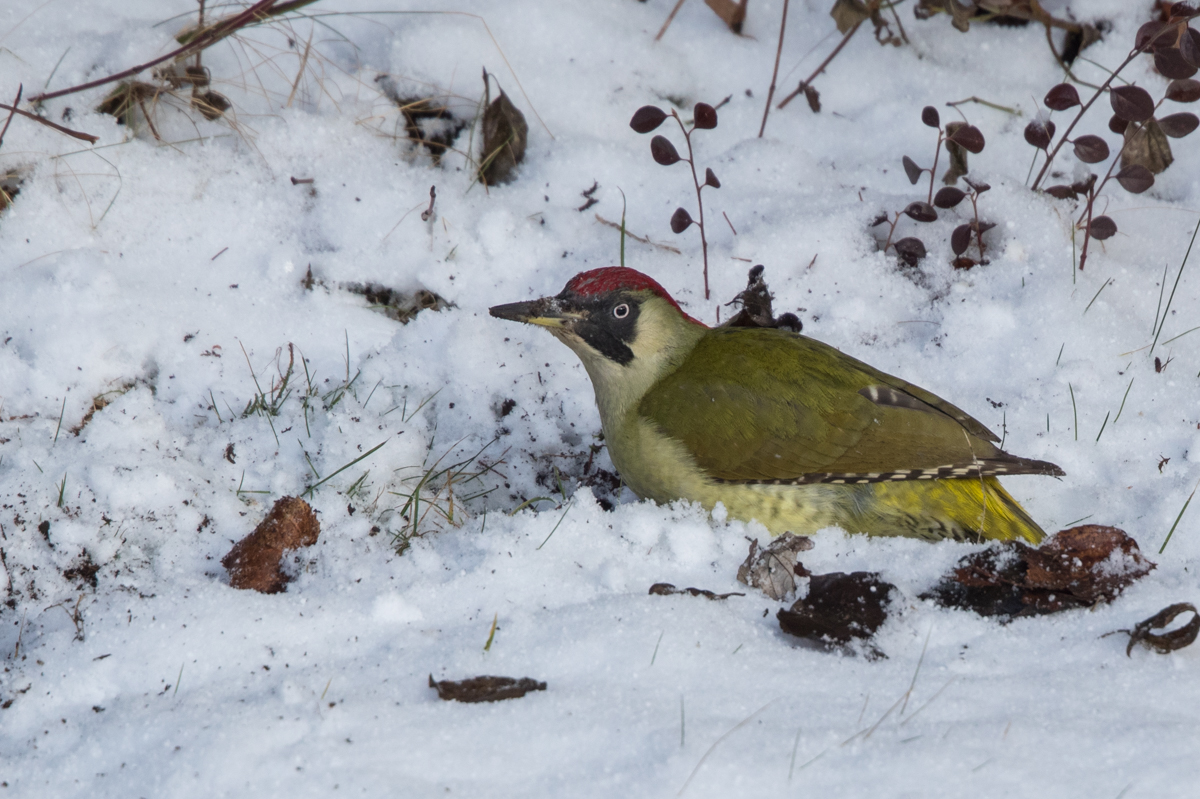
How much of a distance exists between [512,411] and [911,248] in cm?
147

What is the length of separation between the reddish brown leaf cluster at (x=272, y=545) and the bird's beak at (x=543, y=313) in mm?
842

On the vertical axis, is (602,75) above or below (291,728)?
above

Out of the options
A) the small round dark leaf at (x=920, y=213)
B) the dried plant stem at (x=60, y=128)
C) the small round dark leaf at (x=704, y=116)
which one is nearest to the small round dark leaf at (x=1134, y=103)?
the small round dark leaf at (x=920, y=213)

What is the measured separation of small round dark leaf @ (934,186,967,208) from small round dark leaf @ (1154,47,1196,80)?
0.67 m

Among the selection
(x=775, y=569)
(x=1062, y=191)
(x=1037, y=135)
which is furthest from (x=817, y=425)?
(x=1062, y=191)

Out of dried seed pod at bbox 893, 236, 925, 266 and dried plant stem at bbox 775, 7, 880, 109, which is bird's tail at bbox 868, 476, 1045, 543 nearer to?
dried seed pod at bbox 893, 236, 925, 266

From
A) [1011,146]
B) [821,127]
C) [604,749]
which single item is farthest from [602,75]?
[604,749]

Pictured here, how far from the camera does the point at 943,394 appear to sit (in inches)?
130

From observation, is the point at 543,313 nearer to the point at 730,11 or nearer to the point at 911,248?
the point at 911,248

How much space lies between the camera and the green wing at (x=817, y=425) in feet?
9.09

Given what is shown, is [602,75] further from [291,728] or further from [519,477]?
[291,728]

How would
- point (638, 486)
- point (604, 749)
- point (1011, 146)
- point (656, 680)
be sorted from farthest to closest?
point (1011, 146)
point (638, 486)
point (656, 680)
point (604, 749)

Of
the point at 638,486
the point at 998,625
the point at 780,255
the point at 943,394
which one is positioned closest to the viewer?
the point at 998,625

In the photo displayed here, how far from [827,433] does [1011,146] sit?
192cm
